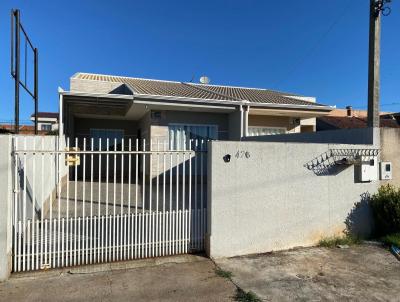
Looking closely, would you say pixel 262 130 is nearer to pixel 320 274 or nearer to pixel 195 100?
pixel 195 100

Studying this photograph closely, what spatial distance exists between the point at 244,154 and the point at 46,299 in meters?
3.44

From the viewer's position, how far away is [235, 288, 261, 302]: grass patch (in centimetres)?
359

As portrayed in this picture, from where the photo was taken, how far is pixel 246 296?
3.66 metres

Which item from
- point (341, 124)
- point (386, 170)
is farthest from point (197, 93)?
point (341, 124)

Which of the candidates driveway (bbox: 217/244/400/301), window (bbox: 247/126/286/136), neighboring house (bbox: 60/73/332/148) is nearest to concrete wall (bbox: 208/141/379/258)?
driveway (bbox: 217/244/400/301)

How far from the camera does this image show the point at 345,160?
579 centimetres

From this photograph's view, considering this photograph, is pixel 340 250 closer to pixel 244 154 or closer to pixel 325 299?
pixel 325 299

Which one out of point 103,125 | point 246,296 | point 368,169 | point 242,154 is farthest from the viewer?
point 103,125

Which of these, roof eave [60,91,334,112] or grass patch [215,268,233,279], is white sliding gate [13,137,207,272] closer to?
grass patch [215,268,233,279]

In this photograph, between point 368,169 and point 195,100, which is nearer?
point 368,169

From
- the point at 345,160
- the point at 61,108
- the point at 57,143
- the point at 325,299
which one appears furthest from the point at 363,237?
the point at 61,108

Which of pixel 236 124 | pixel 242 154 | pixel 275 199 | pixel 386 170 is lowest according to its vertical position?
pixel 275 199

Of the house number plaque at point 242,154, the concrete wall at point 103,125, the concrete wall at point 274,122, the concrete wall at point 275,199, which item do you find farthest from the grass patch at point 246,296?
the concrete wall at point 103,125

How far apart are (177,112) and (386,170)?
25.2 feet
